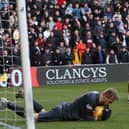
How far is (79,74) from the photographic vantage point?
26.2 metres

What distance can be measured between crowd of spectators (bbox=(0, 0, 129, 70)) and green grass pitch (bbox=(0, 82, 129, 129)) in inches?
70.7

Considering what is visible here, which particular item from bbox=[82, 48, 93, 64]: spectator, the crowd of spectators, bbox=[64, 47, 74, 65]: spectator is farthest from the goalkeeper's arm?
bbox=[82, 48, 93, 64]: spectator

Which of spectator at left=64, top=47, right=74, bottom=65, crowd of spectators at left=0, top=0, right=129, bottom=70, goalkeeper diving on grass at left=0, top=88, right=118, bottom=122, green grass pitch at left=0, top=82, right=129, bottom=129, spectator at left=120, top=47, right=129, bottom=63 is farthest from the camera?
spectator at left=120, top=47, right=129, bottom=63

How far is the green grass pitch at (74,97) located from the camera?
13164 mm

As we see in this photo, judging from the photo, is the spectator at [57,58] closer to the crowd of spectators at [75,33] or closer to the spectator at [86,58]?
the crowd of spectators at [75,33]

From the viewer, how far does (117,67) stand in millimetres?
26906

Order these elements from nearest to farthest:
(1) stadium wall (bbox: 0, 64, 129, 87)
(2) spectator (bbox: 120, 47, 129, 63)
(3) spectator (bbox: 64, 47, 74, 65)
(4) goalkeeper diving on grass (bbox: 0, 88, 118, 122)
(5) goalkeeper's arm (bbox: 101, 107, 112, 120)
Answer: (4) goalkeeper diving on grass (bbox: 0, 88, 118, 122)
(5) goalkeeper's arm (bbox: 101, 107, 112, 120)
(1) stadium wall (bbox: 0, 64, 129, 87)
(3) spectator (bbox: 64, 47, 74, 65)
(2) spectator (bbox: 120, 47, 129, 63)

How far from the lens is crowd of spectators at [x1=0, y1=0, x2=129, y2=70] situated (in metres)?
26.6

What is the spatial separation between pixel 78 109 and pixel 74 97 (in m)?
6.34

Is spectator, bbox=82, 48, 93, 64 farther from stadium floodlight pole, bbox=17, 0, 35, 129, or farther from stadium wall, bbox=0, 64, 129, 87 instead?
stadium floodlight pole, bbox=17, 0, 35, 129

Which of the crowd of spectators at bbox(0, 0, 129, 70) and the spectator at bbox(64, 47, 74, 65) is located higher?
the crowd of spectators at bbox(0, 0, 129, 70)

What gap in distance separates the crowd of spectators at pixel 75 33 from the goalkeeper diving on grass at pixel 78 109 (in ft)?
41.1

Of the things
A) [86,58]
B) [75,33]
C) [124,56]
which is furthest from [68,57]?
[124,56]

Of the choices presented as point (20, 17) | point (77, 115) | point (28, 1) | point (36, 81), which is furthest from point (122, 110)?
point (28, 1)
